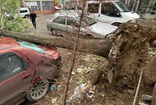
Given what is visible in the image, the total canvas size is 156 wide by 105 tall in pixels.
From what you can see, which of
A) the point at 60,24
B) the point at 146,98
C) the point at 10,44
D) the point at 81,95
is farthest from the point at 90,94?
the point at 60,24

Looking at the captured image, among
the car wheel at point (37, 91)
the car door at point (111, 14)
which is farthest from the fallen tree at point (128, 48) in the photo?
the car door at point (111, 14)

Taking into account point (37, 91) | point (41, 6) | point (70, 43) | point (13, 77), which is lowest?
point (37, 91)

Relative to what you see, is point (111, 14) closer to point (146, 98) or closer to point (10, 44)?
point (146, 98)

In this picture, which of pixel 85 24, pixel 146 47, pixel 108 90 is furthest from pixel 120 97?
pixel 85 24

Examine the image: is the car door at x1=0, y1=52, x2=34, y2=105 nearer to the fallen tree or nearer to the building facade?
the fallen tree

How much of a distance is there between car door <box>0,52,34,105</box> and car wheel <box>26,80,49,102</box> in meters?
0.20

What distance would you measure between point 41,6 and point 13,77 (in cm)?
1882

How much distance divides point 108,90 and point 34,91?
2036 millimetres

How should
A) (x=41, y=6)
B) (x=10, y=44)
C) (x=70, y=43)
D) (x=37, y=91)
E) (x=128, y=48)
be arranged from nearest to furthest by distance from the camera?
(x=128, y=48) < (x=10, y=44) < (x=37, y=91) < (x=70, y=43) < (x=41, y=6)

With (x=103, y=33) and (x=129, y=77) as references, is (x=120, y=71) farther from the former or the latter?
(x=103, y=33)

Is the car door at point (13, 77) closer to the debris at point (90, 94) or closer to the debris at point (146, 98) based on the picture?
the debris at point (90, 94)

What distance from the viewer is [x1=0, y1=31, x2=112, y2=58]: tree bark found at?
2.44 m

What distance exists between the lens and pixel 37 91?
286 cm

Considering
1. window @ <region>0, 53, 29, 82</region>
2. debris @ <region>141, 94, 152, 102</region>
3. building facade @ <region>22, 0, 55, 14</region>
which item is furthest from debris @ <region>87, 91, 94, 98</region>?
building facade @ <region>22, 0, 55, 14</region>
